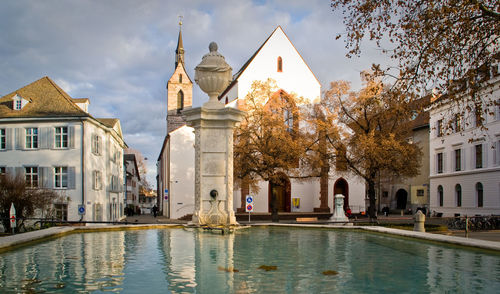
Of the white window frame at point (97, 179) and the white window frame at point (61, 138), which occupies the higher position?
the white window frame at point (61, 138)

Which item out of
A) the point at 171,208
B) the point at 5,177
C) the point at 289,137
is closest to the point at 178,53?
the point at 171,208

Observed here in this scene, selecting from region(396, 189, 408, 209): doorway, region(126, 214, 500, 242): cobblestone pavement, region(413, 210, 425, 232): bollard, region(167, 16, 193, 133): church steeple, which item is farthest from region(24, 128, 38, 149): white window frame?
region(396, 189, 408, 209): doorway

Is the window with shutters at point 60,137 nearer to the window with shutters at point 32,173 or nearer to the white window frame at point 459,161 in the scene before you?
the window with shutters at point 32,173

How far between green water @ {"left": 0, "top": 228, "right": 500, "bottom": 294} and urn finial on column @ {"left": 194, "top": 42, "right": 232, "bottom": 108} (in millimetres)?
5498

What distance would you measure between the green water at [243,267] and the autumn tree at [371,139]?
17.7 meters

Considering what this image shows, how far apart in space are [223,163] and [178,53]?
2987 inches

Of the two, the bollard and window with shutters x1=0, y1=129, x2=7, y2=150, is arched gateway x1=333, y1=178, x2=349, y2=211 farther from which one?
the bollard

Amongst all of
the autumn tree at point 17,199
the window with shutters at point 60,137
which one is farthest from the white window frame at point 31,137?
the autumn tree at point 17,199

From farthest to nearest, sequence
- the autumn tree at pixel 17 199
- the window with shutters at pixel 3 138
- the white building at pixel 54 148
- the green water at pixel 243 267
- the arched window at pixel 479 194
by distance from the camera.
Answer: the arched window at pixel 479 194
the window with shutters at pixel 3 138
the white building at pixel 54 148
the autumn tree at pixel 17 199
the green water at pixel 243 267

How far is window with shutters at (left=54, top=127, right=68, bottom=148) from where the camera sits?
37.6 meters

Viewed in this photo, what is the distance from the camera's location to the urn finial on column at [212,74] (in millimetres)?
16281

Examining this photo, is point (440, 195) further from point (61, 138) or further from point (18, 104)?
point (18, 104)

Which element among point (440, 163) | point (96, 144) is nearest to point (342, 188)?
point (440, 163)

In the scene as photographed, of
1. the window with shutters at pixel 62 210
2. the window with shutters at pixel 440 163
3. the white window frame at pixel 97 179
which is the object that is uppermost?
the window with shutters at pixel 440 163
